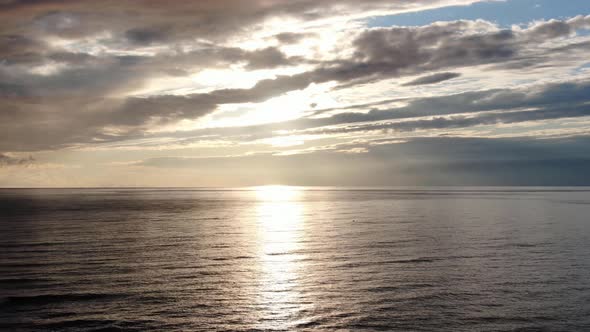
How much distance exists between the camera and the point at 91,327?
79.9ft

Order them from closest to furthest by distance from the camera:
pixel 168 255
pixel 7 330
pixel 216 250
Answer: pixel 7 330, pixel 168 255, pixel 216 250

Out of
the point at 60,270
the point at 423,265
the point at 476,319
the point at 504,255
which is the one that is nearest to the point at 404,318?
the point at 476,319

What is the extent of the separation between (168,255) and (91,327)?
76.2ft

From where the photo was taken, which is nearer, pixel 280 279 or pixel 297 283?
pixel 297 283

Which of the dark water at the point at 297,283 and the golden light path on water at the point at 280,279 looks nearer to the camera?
the dark water at the point at 297,283

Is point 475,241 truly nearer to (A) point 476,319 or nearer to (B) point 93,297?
(A) point 476,319

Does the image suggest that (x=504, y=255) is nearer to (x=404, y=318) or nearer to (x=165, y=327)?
(x=404, y=318)

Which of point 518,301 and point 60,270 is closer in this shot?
point 518,301

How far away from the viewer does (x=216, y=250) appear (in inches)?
2023

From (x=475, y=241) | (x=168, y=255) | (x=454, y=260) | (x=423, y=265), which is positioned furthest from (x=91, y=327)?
(x=475, y=241)

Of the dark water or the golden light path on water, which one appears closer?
the dark water

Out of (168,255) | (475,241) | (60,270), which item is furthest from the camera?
(475,241)

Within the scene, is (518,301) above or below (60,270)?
below

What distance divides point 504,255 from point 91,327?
36.8 m
